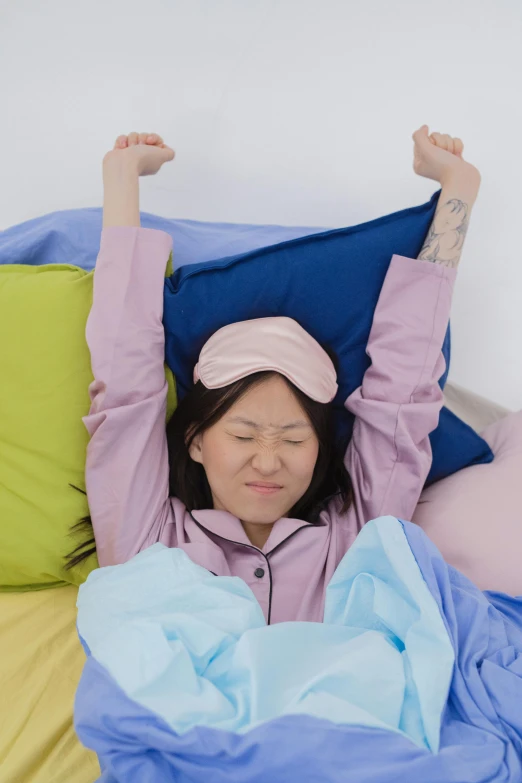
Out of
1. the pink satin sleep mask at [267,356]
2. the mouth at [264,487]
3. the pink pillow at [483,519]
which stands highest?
the pink satin sleep mask at [267,356]

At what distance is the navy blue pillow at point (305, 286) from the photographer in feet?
4.56

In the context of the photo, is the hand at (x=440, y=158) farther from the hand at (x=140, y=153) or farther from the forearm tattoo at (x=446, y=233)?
the hand at (x=140, y=153)

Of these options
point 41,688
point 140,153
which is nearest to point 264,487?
point 41,688

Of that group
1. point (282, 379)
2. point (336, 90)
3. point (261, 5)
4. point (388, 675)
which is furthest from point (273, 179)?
point (388, 675)

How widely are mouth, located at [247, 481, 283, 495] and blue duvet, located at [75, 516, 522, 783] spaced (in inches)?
10.6

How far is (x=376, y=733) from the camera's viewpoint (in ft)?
2.77

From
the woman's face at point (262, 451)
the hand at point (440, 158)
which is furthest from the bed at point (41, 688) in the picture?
the hand at point (440, 158)

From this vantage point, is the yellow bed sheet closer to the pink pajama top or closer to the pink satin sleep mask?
the pink pajama top

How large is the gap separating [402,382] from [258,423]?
26 centimetres

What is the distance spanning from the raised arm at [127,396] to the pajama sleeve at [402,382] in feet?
1.12

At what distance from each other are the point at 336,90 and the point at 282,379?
0.81m

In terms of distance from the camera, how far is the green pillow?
132 centimetres

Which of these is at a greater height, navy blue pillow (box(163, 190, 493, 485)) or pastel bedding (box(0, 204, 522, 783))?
navy blue pillow (box(163, 190, 493, 485))

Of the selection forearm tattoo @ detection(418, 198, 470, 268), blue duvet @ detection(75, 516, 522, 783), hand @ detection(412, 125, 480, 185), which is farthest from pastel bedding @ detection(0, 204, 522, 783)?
hand @ detection(412, 125, 480, 185)
